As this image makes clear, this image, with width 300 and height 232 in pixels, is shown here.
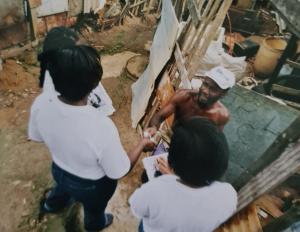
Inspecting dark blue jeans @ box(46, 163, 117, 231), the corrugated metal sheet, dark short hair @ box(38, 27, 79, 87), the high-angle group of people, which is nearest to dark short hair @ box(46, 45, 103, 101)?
the high-angle group of people

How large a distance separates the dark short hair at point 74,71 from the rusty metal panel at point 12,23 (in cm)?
483

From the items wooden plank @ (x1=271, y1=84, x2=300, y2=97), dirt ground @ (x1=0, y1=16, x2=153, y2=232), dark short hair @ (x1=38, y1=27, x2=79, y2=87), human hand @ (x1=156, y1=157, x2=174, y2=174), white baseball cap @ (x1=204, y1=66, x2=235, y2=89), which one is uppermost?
dark short hair @ (x1=38, y1=27, x2=79, y2=87)

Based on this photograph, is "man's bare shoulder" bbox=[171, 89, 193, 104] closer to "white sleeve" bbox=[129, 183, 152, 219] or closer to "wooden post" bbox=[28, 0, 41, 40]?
"white sleeve" bbox=[129, 183, 152, 219]

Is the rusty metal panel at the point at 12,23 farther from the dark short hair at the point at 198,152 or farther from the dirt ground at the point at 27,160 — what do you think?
the dark short hair at the point at 198,152

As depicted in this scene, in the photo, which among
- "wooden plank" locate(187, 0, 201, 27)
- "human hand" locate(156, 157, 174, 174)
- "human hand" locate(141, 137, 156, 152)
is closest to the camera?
"human hand" locate(156, 157, 174, 174)

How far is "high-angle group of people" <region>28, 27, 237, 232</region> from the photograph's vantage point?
1778 mm

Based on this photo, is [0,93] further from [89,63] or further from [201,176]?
[201,176]

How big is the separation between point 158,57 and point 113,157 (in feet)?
10.3

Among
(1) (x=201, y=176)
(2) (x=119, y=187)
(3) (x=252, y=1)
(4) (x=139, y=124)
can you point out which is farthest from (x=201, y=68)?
(1) (x=201, y=176)

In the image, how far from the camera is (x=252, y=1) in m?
8.91

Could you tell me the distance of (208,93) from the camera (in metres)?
3.57

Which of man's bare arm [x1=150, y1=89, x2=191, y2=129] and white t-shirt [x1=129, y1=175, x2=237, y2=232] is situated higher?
white t-shirt [x1=129, y1=175, x2=237, y2=232]

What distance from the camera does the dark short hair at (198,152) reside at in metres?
1.72

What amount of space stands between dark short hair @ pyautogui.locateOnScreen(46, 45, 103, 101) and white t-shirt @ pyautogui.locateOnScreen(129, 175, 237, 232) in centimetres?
86
